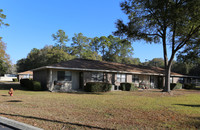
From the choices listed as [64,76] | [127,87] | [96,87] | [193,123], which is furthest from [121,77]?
[193,123]

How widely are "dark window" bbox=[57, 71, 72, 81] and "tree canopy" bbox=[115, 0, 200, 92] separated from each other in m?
7.58

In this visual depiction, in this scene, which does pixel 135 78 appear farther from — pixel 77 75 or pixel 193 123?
pixel 193 123

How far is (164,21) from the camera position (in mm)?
17469

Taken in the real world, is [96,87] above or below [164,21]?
below

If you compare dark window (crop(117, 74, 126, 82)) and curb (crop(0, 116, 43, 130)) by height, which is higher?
dark window (crop(117, 74, 126, 82))

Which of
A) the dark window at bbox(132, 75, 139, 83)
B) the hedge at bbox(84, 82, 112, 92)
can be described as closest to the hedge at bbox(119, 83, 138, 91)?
the hedge at bbox(84, 82, 112, 92)

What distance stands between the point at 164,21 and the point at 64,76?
12228mm

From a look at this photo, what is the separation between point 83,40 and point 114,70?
3169 cm

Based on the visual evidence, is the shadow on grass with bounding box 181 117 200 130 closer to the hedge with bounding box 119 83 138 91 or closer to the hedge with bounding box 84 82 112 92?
the hedge with bounding box 84 82 112 92

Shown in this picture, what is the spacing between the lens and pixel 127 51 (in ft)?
188

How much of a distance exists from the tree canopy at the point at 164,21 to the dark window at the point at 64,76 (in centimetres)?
758

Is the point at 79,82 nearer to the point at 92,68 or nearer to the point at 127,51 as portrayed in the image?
the point at 92,68

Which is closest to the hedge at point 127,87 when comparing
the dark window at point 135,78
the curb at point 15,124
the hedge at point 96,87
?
the hedge at point 96,87

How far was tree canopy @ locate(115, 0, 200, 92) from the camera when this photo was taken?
53.0 feet
